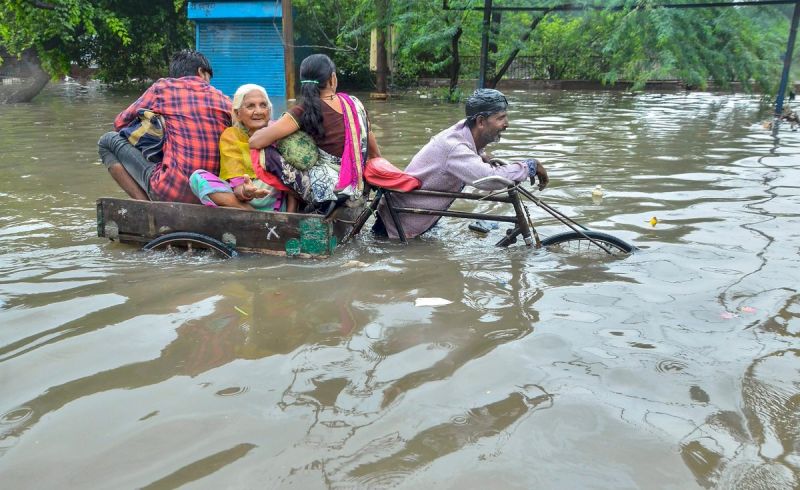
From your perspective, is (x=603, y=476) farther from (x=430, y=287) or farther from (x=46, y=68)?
(x=46, y=68)

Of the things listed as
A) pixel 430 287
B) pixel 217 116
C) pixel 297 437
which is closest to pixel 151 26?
pixel 217 116

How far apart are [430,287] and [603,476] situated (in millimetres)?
1920

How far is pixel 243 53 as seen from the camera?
59.7 ft

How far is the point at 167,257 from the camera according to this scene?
181 inches

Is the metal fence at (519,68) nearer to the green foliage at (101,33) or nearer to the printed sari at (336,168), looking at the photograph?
the green foliage at (101,33)

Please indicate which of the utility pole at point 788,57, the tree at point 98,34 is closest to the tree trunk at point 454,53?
the utility pole at point 788,57

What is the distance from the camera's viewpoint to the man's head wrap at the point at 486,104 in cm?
445

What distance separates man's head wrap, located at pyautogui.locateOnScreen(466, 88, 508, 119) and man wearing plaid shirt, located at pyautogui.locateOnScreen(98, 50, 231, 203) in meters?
1.81

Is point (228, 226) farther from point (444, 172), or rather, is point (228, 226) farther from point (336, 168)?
point (444, 172)

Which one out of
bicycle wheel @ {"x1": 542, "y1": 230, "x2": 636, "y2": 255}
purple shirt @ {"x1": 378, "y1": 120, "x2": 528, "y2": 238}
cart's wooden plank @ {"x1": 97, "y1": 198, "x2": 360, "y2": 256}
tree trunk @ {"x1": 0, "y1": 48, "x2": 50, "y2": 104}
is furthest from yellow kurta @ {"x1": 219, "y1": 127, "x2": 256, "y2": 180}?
tree trunk @ {"x1": 0, "y1": 48, "x2": 50, "y2": 104}

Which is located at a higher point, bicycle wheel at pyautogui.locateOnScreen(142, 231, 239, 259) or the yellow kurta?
the yellow kurta

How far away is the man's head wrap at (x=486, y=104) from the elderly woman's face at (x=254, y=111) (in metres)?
1.44

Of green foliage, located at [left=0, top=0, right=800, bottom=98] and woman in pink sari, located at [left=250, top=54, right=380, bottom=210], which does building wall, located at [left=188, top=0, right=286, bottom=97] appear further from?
woman in pink sari, located at [left=250, top=54, right=380, bottom=210]

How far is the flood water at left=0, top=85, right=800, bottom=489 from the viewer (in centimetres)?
228
